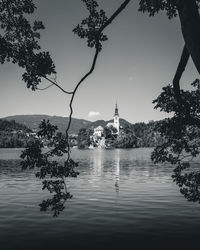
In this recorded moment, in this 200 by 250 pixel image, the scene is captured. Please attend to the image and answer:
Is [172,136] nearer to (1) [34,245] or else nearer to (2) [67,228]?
(1) [34,245]

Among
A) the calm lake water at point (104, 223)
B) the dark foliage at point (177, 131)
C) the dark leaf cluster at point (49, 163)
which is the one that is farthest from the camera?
the calm lake water at point (104, 223)

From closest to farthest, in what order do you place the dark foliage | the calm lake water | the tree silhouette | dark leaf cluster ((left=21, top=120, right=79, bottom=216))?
1. the tree silhouette
2. dark leaf cluster ((left=21, top=120, right=79, bottom=216))
3. the dark foliage
4. the calm lake water

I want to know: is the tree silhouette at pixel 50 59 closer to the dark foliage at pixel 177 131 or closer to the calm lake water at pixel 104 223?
the dark foliage at pixel 177 131

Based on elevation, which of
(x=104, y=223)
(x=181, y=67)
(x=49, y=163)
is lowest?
(x=104, y=223)

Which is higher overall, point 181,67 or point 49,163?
point 181,67

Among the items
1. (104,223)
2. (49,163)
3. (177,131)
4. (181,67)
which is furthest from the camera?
(104,223)

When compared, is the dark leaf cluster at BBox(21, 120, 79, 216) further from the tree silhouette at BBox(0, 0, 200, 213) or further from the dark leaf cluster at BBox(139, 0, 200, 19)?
the dark leaf cluster at BBox(139, 0, 200, 19)

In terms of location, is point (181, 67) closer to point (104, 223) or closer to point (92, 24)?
point (92, 24)

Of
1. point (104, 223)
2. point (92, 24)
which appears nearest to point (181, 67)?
point (92, 24)

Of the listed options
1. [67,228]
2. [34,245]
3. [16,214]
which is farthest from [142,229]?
[16,214]

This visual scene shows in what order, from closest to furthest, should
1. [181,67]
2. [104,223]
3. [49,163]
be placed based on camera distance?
1. [181,67]
2. [49,163]
3. [104,223]

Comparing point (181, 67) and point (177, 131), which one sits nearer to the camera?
point (181, 67)

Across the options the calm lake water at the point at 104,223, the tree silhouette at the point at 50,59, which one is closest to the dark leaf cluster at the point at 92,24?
the tree silhouette at the point at 50,59

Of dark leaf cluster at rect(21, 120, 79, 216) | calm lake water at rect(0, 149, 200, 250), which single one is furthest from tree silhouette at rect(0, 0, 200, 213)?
calm lake water at rect(0, 149, 200, 250)
